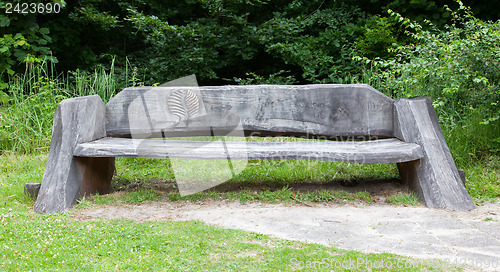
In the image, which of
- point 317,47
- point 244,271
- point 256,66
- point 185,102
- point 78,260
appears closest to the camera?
point 244,271

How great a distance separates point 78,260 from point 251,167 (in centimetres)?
259

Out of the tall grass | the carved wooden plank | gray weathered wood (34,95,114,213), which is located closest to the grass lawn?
gray weathered wood (34,95,114,213)

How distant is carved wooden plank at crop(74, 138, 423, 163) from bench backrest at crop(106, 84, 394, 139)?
0.89 feet

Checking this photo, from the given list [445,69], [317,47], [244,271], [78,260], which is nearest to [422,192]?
[445,69]

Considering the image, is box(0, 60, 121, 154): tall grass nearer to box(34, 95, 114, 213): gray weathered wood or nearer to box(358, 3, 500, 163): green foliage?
box(34, 95, 114, 213): gray weathered wood

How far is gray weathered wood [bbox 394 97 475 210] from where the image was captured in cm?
323

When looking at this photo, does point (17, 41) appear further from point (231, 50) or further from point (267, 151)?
point (267, 151)

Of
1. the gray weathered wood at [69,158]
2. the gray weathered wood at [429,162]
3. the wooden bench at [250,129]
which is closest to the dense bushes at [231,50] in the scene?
Answer: the gray weathered wood at [429,162]

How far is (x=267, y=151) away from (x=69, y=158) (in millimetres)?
1596

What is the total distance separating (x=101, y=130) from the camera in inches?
148

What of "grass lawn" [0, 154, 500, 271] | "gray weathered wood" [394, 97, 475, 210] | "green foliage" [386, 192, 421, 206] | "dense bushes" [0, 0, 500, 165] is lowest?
"green foliage" [386, 192, 421, 206]

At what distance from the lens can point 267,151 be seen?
3.32 meters

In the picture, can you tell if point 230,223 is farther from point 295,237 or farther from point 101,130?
point 101,130

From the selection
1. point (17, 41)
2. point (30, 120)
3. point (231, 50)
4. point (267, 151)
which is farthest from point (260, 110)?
point (231, 50)
